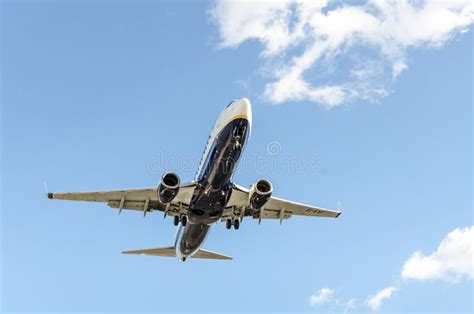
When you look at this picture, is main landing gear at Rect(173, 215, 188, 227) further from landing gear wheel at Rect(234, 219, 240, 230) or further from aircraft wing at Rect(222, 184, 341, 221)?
landing gear wheel at Rect(234, 219, 240, 230)

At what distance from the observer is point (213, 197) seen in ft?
109

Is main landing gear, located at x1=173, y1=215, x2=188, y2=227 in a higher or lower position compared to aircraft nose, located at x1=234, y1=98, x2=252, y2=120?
lower

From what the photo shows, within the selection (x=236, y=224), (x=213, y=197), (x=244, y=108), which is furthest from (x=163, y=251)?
(x=244, y=108)

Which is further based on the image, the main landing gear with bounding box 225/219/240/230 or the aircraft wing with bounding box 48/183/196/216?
the main landing gear with bounding box 225/219/240/230

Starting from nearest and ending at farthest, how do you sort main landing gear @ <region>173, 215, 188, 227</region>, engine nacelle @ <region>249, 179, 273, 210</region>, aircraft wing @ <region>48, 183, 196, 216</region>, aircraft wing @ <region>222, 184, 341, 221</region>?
engine nacelle @ <region>249, 179, 273, 210</region> → aircraft wing @ <region>48, 183, 196, 216</region> → main landing gear @ <region>173, 215, 188, 227</region> → aircraft wing @ <region>222, 184, 341, 221</region>

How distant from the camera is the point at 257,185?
3356 centimetres

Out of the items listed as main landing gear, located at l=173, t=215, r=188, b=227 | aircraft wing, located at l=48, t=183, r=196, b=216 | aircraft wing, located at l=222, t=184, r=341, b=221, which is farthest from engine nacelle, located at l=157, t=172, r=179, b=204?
aircraft wing, located at l=222, t=184, r=341, b=221

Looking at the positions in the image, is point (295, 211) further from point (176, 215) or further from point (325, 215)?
point (176, 215)

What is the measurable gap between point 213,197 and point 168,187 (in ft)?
8.94

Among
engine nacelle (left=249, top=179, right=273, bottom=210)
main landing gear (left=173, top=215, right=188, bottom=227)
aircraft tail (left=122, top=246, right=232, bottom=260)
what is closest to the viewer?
engine nacelle (left=249, top=179, right=273, bottom=210)

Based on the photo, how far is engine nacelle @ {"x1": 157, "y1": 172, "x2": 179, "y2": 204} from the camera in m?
32.0

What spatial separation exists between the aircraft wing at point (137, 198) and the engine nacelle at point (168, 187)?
1.93 m

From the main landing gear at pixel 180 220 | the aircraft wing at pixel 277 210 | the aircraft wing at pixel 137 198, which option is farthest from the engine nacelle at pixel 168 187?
the aircraft wing at pixel 277 210

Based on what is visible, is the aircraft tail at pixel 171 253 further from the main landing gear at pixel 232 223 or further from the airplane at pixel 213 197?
the main landing gear at pixel 232 223
